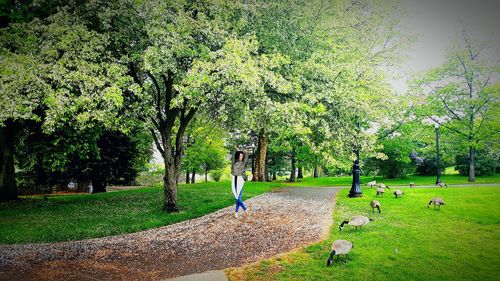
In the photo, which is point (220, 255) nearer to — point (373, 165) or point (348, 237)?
point (348, 237)

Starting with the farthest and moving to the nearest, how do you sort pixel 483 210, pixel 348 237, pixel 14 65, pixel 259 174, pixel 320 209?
pixel 259 174 < pixel 320 209 < pixel 483 210 < pixel 14 65 < pixel 348 237

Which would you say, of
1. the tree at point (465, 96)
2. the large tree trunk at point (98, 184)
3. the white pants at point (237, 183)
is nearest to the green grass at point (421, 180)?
the tree at point (465, 96)

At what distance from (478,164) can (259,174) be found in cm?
2949

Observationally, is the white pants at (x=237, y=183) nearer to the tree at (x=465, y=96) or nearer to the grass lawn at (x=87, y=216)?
the grass lawn at (x=87, y=216)

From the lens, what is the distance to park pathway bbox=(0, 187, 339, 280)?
955cm

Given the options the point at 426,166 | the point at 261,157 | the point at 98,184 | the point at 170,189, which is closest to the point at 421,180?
the point at 426,166

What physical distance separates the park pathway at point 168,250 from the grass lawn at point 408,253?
1.18m

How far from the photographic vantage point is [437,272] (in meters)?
7.82

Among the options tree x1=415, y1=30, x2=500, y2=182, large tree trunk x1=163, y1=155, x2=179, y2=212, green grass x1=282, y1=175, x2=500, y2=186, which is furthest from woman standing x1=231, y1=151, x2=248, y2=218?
green grass x1=282, y1=175, x2=500, y2=186

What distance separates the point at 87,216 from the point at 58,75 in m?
8.33

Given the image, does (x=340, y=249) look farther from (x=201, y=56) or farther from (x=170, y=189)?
(x=170, y=189)

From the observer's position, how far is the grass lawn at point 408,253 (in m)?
7.95

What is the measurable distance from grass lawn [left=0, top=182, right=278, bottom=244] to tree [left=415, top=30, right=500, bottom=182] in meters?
28.6

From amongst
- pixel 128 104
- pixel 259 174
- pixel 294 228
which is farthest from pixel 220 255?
pixel 259 174
